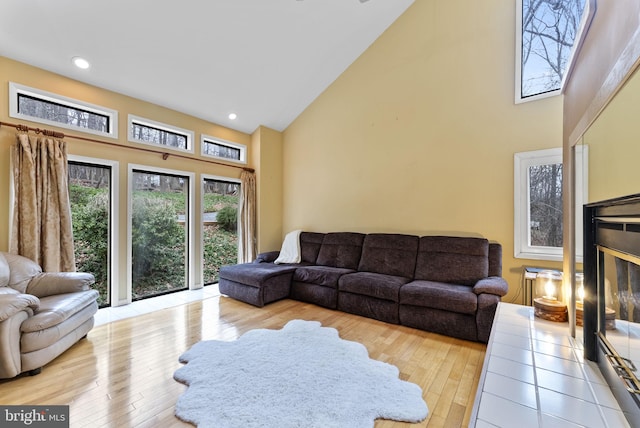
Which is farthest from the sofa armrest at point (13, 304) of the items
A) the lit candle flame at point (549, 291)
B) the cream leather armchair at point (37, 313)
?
the lit candle flame at point (549, 291)

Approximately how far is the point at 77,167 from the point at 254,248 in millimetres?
2713

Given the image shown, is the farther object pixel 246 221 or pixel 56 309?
pixel 246 221

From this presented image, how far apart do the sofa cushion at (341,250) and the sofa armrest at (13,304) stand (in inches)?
123

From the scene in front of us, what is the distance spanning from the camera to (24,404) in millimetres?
1686

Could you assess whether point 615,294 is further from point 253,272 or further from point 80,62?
point 80,62

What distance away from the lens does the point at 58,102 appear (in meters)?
3.05

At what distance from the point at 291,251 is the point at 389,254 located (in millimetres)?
1713

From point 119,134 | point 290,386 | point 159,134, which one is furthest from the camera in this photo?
point 159,134

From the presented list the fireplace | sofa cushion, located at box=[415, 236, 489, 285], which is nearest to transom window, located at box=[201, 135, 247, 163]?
sofa cushion, located at box=[415, 236, 489, 285]

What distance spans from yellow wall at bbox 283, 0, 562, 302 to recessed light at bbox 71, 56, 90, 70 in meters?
3.15

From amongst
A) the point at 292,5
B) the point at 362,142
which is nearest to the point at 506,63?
the point at 362,142

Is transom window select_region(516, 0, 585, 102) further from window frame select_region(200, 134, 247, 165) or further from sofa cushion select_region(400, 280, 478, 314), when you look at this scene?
window frame select_region(200, 134, 247, 165)

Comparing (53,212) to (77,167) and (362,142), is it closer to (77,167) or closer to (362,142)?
(77,167)

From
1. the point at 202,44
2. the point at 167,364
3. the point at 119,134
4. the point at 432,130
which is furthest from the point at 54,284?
the point at 432,130
